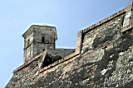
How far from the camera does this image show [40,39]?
1045 inches

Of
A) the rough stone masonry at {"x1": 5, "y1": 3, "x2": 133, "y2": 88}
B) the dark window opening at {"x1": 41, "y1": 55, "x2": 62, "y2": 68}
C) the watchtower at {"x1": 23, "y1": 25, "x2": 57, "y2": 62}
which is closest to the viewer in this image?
the rough stone masonry at {"x1": 5, "y1": 3, "x2": 133, "y2": 88}

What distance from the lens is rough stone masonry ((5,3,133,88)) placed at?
16.7 m

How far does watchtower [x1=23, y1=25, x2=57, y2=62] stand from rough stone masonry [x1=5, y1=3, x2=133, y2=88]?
1.91m

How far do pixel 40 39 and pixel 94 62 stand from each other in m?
8.61

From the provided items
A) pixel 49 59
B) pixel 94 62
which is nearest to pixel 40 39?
pixel 49 59

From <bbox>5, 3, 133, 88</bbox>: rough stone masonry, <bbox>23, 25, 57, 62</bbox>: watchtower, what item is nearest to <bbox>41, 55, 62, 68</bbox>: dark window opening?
<bbox>5, 3, 133, 88</bbox>: rough stone masonry

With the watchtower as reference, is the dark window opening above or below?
below

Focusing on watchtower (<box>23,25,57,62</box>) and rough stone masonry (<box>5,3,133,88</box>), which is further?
watchtower (<box>23,25,57,62</box>)

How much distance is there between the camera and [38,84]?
21.2 m

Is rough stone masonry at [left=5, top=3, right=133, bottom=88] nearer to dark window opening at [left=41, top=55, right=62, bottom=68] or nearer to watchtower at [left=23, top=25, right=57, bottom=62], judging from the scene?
dark window opening at [left=41, top=55, right=62, bottom=68]

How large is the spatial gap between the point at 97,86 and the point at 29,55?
994 centimetres

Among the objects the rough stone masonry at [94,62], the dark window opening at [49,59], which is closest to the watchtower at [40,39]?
the rough stone masonry at [94,62]

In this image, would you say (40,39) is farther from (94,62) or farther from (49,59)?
(94,62)

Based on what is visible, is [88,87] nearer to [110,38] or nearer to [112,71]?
[112,71]
